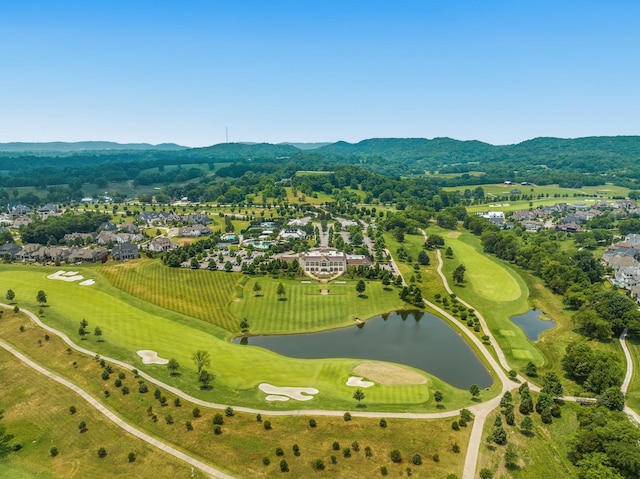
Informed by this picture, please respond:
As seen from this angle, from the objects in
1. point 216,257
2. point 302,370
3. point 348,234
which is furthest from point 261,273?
point 348,234

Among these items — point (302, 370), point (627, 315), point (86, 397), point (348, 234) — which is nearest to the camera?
point (86, 397)

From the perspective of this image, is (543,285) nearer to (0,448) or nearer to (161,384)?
(161,384)

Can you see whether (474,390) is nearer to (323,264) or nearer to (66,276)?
(323,264)

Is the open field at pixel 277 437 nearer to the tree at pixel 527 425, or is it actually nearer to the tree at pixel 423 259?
the tree at pixel 527 425

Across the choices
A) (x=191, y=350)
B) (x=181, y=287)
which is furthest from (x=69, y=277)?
(x=191, y=350)

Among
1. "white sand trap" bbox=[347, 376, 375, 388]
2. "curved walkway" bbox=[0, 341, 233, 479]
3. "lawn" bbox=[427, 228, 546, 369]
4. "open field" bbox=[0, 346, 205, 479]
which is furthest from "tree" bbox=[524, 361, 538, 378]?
"open field" bbox=[0, 346, 205, 479]
